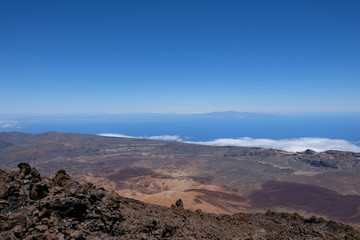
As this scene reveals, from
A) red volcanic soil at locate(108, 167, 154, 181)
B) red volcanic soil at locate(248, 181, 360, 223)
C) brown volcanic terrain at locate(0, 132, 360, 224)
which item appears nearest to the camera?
red volcanic soil at locate(248, 181, 360, 223)

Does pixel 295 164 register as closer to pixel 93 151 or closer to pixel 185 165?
pixel 185 165

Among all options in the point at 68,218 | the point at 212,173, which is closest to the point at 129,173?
the point at 212,173

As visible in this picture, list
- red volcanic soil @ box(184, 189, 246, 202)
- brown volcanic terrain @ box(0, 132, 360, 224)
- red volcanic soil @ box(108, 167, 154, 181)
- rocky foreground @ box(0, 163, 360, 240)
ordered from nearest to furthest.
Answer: rocky foreground @ box(0, 163, 360, 240) → brown volcanic terrain @ box(0, 132, 360, 224) → red volcanic soil @ box(184, 189, 246, 202) → red volcanic soil @ box(108, 167, 154, 181)

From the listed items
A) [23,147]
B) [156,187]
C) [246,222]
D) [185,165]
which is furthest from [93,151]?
[246,222]

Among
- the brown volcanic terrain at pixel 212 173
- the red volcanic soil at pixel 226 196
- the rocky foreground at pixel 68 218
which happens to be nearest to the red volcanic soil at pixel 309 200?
the brown volcanic terrain at pixel 212 173

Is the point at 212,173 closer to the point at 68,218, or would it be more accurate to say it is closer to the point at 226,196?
the point at 226,196

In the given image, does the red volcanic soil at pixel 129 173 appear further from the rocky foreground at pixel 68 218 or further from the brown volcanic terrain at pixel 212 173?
the rocky foreground at pixel 68 218

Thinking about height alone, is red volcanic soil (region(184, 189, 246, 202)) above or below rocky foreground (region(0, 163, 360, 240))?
below

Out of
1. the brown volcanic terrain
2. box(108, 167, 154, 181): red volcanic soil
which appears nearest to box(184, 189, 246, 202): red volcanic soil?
the brown volcanic terrain

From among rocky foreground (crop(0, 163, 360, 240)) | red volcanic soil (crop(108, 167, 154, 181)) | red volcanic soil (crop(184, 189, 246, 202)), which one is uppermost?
rocky foreground (crop(0, 163, 360, 240))

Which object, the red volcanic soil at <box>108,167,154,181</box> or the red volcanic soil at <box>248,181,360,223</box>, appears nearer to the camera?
the red volcanic soil at <box>248,181,360,223</box>

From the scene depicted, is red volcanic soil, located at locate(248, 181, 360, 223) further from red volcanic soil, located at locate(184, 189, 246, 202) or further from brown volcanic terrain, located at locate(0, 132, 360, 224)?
red volcanic soil, located at locate(184, 189, 246, 202)
